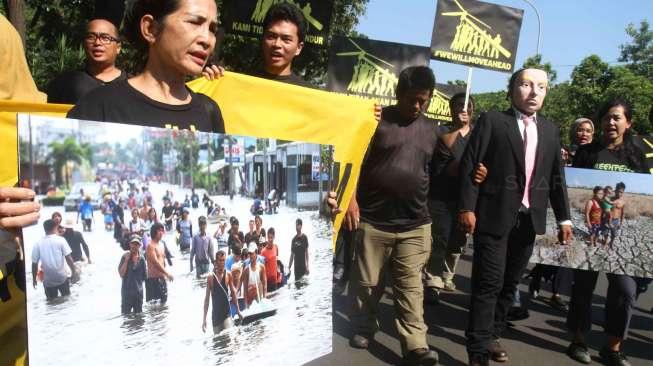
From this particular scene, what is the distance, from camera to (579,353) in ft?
12.6

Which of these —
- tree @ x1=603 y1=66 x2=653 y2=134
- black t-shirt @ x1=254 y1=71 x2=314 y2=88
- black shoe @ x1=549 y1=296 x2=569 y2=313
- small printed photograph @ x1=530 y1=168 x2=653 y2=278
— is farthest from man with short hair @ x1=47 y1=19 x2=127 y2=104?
tree @ x1=603 y1=66 x2=653 y2=134

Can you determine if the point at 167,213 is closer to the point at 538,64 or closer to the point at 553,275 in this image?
the point at 553,275

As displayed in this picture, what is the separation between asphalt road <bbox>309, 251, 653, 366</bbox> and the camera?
3775 mm

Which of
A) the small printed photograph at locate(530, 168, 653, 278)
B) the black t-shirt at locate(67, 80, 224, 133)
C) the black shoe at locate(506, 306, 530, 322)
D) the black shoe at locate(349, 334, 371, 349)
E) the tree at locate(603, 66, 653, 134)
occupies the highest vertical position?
the tree at locate(603, 66, 653, 134)

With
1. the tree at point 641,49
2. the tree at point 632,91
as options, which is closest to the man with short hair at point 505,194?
the tree at point 632,91

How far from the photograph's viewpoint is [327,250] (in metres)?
2.11

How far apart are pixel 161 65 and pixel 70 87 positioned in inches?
47.2

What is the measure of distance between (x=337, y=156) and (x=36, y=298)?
65.2 inches

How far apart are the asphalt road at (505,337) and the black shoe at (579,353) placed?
0.05 meters

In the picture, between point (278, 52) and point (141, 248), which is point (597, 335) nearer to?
point (278, 52)

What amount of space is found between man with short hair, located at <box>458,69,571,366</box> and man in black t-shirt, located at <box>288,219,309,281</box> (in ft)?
6.06

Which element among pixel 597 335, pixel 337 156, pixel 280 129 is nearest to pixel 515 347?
pixel 597 335

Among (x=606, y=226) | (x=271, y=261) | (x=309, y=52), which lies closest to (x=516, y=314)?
(x=606, y=226)

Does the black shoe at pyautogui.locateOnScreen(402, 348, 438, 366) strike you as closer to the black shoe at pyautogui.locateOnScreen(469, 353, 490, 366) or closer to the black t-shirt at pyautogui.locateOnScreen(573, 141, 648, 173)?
the black shoe at pyautogui.locateOnScreen(469, 353, 490, 366)
